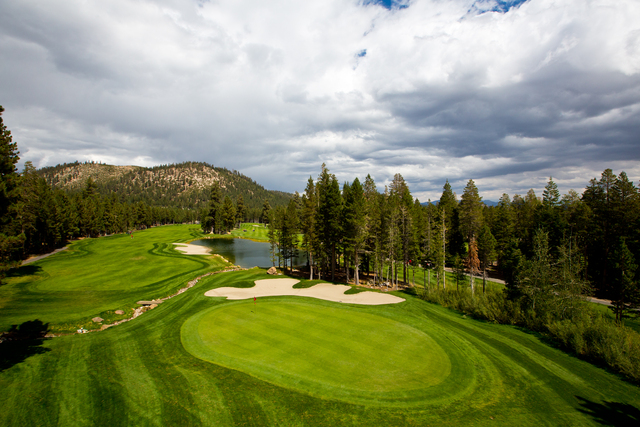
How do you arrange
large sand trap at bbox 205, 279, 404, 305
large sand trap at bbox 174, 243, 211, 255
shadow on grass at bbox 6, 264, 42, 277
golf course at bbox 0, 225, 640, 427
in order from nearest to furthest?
golf course at bbox 0, 225, 640, 427 → large sand trap at bbox 205, 279, 404, 305 → shadow on grass at bbox 6, 264, 42, 277 → large sand trap at bbox 174, 243, 211, 255

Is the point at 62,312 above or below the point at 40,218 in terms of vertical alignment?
below

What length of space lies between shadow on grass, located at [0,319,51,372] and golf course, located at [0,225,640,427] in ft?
0.46

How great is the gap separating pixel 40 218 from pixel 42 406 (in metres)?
65.4

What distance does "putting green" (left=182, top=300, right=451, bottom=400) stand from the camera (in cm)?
1323

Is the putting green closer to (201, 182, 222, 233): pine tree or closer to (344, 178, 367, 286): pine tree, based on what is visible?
(344, 178, 367, 286): pine tree

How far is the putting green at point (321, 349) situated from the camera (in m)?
13.2

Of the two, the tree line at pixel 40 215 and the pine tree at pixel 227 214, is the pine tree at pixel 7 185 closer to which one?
the tree line at pixel 40 215

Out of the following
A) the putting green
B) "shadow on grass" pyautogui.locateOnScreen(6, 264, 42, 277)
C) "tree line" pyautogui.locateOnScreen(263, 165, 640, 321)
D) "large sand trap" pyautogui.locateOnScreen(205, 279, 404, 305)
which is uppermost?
"tree line" pyautogui.locateOnScreen(263, 165, 640, 321)

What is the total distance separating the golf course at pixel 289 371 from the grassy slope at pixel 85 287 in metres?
0.35

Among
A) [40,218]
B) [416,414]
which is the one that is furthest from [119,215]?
[416,414]

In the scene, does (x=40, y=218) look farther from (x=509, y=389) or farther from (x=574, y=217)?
(x=574, y=217)

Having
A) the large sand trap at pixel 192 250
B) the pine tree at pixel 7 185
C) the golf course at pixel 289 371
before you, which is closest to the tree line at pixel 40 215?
the pine tree at pixel 7 185

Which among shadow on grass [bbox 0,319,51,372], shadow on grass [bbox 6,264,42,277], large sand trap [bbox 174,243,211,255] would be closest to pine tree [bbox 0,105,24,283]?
shadow on grass [bbox 0,319,51,372]

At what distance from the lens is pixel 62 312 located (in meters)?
22.5
